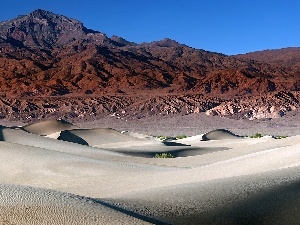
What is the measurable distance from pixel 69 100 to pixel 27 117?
6561mm

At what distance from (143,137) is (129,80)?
4325 centimetres

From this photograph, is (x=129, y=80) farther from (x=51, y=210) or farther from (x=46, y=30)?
(x=46, y=30)

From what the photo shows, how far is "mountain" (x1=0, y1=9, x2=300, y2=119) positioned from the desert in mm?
218

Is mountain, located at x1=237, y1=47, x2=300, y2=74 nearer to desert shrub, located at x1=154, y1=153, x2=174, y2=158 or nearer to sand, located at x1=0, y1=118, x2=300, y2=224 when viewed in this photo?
desert shrub, located at x1=154, y1=153, x2=174, y2=158

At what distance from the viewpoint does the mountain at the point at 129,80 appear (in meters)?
60.0

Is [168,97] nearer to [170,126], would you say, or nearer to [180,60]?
[170,126]

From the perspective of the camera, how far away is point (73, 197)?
16.9 feet

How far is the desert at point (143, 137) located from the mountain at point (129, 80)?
8.6 inches

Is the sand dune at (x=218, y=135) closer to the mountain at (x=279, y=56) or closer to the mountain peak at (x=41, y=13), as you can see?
the mountain at (x=279, y=56)

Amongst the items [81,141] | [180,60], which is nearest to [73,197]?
[81,141]

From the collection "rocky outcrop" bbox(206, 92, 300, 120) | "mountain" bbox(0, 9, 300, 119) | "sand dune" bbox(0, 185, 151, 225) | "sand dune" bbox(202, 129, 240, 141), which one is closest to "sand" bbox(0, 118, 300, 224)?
"sand dune" bbox(0, 185, 151, 225)

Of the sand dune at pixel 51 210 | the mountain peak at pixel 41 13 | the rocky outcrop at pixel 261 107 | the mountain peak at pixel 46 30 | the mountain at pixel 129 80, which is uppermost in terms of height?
the mountain peak at pixel 41 13

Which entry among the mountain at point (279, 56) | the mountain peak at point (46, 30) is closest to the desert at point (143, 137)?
the mountain at point (279, 56)

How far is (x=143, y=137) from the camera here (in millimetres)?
32531
